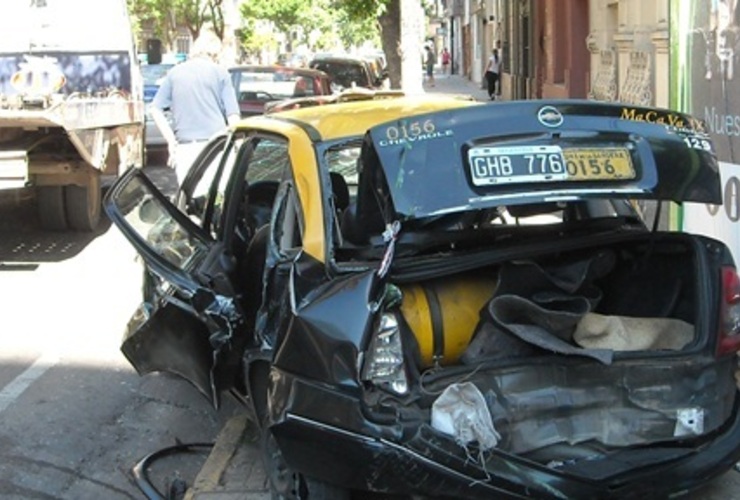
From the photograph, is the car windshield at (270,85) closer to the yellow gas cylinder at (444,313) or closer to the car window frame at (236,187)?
the car window frame at (236,187)

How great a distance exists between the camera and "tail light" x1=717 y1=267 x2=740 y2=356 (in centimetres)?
424

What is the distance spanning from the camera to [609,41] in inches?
648

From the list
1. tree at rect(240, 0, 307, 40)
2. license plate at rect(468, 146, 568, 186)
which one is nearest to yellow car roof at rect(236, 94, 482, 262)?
license plate at rect(468, 146, 568, 186)

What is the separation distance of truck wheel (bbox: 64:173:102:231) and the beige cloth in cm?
797

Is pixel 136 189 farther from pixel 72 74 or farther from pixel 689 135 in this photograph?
pixel 72 74

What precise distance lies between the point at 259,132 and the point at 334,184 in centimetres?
77

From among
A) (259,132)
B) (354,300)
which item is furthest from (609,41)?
(354,300)

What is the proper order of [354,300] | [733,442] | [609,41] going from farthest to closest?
[609,41] → [733,442] → [354,300]

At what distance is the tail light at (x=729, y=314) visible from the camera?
4.24 m

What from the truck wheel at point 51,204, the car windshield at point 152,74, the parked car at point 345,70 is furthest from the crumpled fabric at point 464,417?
the car windshield at point 152,74

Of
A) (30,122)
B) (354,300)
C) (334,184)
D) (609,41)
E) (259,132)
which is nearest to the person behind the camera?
(354,300)

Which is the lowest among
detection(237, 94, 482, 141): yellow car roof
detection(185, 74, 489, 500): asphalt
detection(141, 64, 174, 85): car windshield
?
detection(185, 74, 489, 500): asphalt

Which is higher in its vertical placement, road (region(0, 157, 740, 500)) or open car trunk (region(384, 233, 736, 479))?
open car trunk (region(384, 233, 736, 479))

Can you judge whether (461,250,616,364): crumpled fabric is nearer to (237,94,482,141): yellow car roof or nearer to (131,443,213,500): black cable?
(237,94,482,141): yellow car roof
